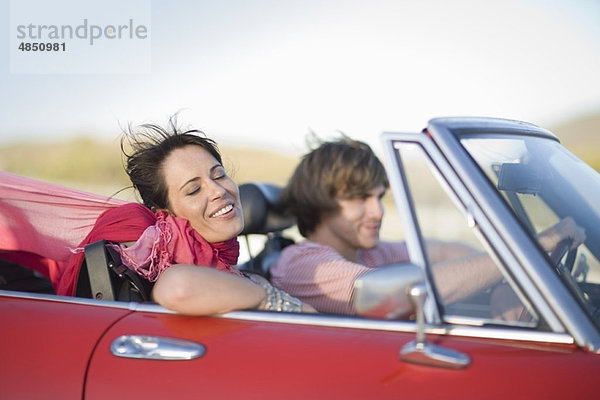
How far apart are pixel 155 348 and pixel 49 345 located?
358 mm

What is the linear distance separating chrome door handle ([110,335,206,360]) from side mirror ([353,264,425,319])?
0.50m

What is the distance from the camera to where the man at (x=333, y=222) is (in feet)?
8.41

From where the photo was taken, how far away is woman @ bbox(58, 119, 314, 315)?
2.05 m

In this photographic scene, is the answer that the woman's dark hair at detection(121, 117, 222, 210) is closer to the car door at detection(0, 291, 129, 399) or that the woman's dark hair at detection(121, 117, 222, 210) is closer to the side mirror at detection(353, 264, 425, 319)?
the car door at detection(0, 291, 129, 399)

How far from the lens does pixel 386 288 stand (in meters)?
1.68

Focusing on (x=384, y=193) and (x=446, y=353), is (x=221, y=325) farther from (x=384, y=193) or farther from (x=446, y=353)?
(x=384, y=193)

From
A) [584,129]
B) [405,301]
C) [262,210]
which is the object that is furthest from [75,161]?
[405,301]

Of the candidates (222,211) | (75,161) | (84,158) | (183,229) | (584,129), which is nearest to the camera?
(183,229)

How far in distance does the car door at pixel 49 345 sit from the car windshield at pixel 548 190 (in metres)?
1.25

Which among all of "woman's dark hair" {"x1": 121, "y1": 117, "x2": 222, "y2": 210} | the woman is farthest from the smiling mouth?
"woman's dark hair" {"x1": 121, "y1": 117, "x2": 222, "y2": 210}

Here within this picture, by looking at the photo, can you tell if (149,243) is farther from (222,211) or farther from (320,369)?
(320,369)

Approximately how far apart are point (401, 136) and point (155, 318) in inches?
35.6

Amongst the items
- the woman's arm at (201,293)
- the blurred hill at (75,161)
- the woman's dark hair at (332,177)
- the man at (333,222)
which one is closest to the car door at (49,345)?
the woman's arm at (201,293)

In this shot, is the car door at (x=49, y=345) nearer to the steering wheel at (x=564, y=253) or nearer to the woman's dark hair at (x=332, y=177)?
the woman's dark hair at (x=332, y=177)
